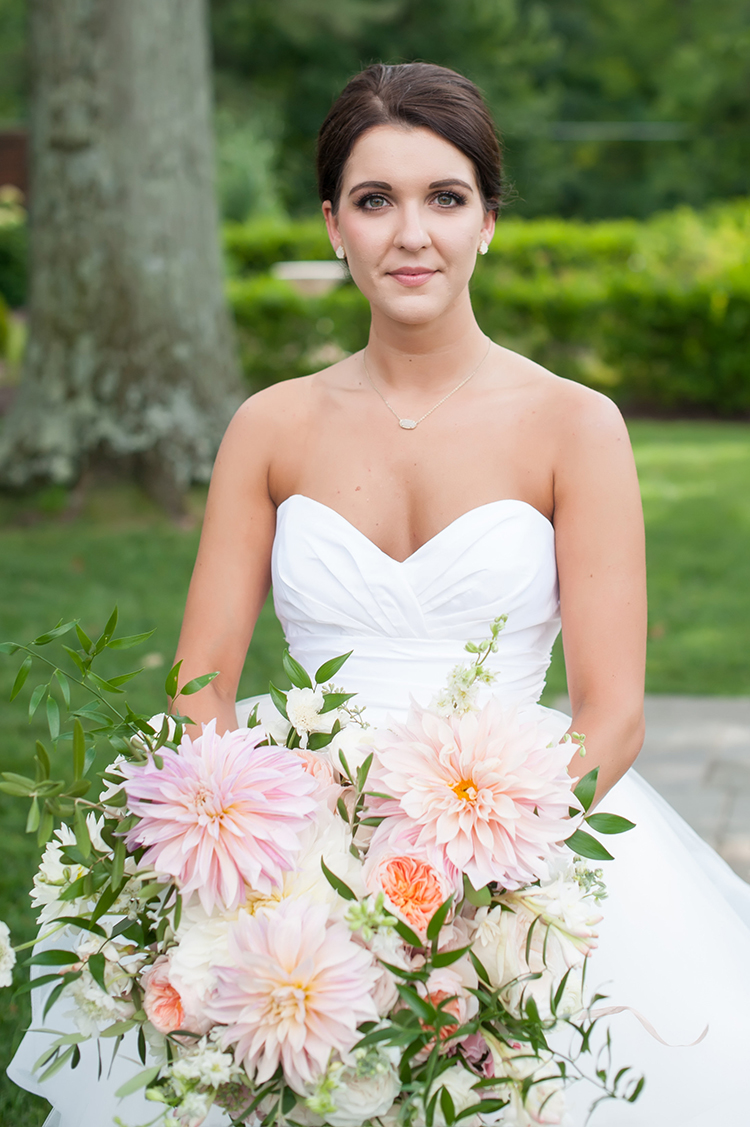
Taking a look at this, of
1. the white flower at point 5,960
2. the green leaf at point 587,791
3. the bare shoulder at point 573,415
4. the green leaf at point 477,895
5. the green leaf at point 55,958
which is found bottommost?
the green leaf at point 55,958

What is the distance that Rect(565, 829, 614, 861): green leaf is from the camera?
1551mm

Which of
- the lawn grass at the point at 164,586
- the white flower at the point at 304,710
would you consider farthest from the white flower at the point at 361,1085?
the lawn grass at the point at 164,586

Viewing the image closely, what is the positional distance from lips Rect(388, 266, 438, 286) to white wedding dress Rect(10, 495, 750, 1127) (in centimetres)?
46

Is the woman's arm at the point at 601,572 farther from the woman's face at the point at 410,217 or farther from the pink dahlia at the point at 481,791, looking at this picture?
the pink dahlia at the point at 481,791

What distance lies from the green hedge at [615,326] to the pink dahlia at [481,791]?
460 inches

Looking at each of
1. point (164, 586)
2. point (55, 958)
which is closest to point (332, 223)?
point (55, 958)

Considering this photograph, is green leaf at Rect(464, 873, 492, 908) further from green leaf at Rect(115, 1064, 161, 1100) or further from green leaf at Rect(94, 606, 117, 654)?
green leaf at Rect(94, 606, 117, 654)

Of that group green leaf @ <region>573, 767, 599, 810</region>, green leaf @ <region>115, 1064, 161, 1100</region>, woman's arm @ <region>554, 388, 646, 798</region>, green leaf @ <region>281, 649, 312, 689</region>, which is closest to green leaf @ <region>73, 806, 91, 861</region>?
green leaf @ <region>115, 1064, 161, 1100</region>

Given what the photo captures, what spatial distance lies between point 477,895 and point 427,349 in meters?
1.41

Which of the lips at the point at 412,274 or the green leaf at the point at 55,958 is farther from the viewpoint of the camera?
the lips at the point at 412,274

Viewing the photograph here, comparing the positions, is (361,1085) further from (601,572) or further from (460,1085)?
(601,572)

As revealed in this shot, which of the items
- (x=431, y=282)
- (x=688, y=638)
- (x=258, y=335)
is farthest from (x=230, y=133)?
(x=431, y=282)

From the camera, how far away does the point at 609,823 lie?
1.56 m

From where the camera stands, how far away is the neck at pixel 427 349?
2.55 metres
